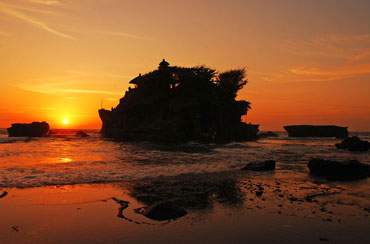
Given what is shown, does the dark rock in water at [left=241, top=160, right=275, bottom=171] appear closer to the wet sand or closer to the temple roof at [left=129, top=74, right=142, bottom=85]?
the wet sand

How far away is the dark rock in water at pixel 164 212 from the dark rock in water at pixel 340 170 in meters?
8.46

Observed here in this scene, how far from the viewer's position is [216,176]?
12.1 metres

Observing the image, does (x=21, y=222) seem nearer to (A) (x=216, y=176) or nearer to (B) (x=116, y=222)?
(B) (x=116, y=222)

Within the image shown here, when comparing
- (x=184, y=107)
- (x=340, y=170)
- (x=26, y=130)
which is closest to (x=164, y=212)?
(x=340, y=170)

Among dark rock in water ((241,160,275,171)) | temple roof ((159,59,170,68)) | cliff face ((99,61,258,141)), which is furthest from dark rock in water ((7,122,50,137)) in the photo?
dark rock in water ((241,160,275,171))

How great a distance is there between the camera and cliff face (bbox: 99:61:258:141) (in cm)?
5269

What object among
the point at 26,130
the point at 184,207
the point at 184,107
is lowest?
the point at 184,207

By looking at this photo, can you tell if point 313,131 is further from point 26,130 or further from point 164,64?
point 26,130

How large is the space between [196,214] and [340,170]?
9.23m

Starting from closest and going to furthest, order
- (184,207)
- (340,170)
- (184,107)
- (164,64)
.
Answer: (184,207) → (340,170) → (184,107) → (164,64)

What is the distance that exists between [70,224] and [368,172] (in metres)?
13.2

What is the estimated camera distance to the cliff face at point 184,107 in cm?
5269

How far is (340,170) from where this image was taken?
12.3 meters

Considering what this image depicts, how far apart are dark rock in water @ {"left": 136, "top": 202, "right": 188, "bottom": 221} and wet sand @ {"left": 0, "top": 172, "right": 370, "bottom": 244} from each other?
189mm
